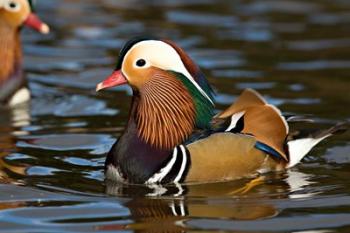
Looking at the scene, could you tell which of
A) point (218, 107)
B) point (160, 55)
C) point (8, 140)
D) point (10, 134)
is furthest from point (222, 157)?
point (218, 107)

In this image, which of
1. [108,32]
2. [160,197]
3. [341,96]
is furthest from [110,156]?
[108,32]

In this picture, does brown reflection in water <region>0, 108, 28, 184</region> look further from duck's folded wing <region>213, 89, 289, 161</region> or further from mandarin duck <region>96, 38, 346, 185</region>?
duck's folded wing <region>213, 89, 289, 161</region>

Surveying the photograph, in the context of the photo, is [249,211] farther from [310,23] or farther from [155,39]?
[310,23]

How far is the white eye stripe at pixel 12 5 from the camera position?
9547mm

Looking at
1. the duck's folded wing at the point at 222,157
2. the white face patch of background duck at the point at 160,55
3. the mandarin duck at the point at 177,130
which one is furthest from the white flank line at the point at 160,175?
the white face patch of background duck at the point at 160,55

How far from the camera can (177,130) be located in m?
6.80

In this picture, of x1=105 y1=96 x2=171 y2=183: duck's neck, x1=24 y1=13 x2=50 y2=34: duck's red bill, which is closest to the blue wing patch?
x1=105 y1=96 x2=171 y2=183: duck's neck

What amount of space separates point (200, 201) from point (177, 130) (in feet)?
1.94

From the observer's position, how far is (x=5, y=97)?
9.41m

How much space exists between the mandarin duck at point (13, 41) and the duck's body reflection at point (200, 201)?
297 cm

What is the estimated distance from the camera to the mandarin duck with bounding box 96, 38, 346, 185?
6.65 meters

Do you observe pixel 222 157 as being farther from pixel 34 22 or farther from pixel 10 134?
pixel 34 22

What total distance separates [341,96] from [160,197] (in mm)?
3216

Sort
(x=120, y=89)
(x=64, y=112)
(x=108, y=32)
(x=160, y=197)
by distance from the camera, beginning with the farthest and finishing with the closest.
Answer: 1. (x=108, y=32)
2. (x=120, y=89)
3. (x=64, y=112)
4. (x=160, y=197)
